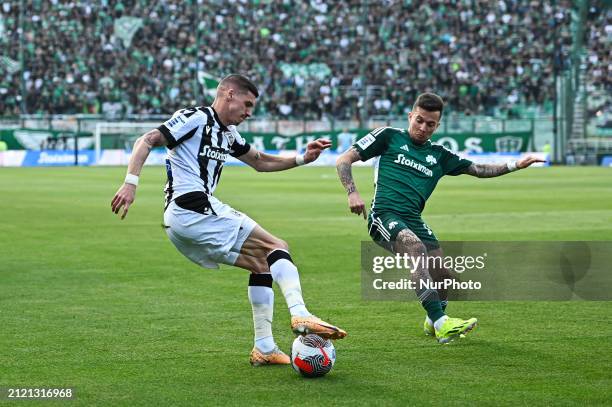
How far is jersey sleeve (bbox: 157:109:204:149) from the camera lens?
716 cm

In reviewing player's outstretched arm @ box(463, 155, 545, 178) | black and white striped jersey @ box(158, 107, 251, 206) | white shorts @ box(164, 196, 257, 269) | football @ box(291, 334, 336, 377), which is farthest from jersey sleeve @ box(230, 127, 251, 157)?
player's outstretched arm @ box(463, 155, 545, 178)

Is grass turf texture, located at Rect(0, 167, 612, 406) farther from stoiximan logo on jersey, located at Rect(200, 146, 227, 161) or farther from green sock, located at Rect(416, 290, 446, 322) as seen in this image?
stoiximan logo on jersey, located at Rect(200, 146, 227, 161)

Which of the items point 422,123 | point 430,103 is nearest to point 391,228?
point 422,123

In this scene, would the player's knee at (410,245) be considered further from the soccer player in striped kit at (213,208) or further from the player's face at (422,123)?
the soccer player in striped kit at (213,208)

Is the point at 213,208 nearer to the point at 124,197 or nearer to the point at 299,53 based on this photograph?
the point at 124,197

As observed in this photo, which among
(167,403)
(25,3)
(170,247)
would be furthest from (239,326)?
(25,3)

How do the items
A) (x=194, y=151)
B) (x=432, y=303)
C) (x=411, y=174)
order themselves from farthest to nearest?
(x=411, y=174) → (x=432, y=303) → (x=194, y=151)

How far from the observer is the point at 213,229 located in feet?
23.7

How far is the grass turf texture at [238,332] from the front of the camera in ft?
20.9

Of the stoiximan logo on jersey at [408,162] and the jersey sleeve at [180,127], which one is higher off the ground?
the jersey sleeve at [180,127]

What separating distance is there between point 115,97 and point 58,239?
34.8 meters

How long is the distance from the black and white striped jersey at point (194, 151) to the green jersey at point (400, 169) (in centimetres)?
148

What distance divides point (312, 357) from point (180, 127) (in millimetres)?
1826

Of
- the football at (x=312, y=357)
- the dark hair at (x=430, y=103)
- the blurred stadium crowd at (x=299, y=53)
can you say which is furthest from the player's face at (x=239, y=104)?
the blurred stadium crowd at (x=299, y=53)
